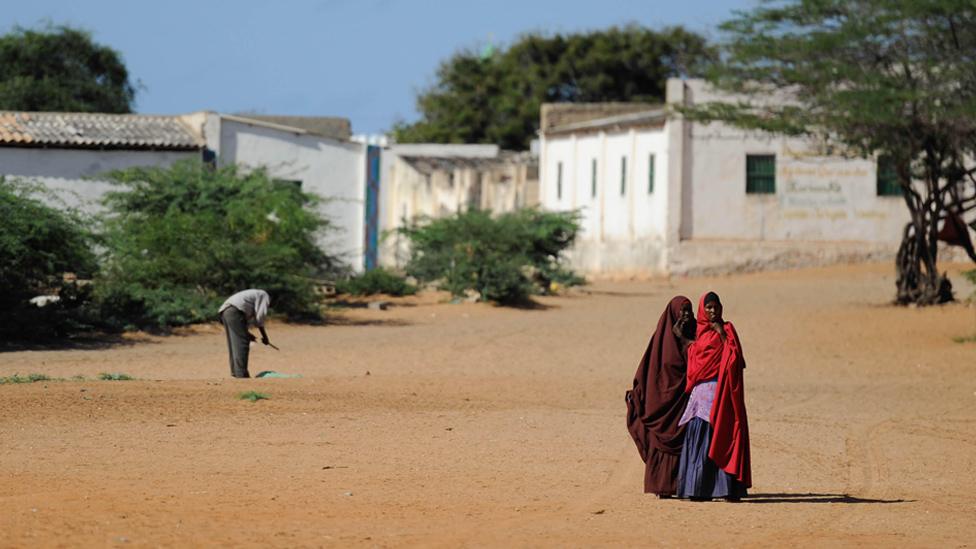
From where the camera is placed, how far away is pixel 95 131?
33.5 m

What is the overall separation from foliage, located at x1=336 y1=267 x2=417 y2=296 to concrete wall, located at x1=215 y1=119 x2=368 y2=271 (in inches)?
108

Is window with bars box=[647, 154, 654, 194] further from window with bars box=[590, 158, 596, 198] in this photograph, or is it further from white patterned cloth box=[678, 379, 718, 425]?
white patterned cloth box=[678, 379, 718, 425]

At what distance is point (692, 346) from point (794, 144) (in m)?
28.3

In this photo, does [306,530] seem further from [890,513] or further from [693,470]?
[890,513]

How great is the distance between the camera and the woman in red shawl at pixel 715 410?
10609 millimetres

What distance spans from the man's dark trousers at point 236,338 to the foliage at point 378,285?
1413cm

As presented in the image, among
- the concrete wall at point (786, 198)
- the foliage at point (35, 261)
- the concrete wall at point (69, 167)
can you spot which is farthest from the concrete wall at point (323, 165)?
the foliage at point (35, 261)

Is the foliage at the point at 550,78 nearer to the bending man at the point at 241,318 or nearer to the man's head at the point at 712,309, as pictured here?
the bending man at the point at 241,318

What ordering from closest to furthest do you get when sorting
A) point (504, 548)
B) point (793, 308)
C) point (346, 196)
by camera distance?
1. point (504, 548)
2. point (793, 308)
3. point (346, 196)

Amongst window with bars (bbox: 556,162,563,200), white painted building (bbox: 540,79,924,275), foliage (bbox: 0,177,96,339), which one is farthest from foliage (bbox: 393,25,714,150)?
foliage (bbox: 0,177,96,339)

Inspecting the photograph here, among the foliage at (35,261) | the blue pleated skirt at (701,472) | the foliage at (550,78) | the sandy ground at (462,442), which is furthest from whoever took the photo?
the foliage at (550,78)

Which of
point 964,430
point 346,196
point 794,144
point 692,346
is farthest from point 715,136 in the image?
point 692,346

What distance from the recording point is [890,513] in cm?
1070

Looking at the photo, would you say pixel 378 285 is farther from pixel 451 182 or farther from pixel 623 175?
pixel 451 182
